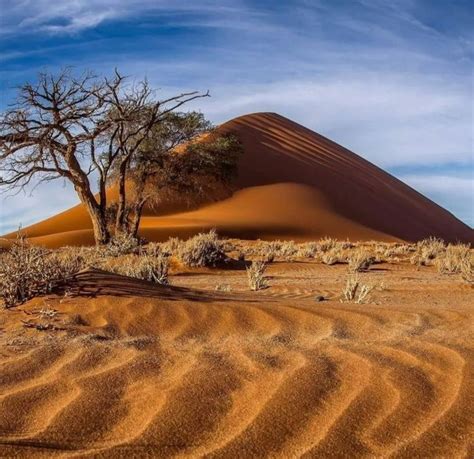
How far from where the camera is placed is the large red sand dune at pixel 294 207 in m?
40.8

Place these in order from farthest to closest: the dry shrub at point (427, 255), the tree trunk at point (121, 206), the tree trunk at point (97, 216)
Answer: the tree trunk at point (121, 206)
the tree trunk at point (97, 216)
the dry shrub at point (427, 255)

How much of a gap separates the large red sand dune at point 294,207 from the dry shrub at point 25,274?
2619cm

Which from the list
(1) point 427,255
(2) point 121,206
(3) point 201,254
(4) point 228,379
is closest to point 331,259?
(1) point 427,255

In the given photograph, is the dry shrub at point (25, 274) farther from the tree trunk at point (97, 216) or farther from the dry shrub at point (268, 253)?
the tree trunk at point (97, 216)

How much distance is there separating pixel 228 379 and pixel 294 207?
145 ft

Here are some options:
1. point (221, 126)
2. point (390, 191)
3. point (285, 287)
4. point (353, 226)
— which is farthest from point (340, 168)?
point (285, 287)

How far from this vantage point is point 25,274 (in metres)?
5.18

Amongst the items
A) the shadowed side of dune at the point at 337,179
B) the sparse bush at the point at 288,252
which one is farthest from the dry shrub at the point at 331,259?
the shadowed side of dune at the point at 337,179

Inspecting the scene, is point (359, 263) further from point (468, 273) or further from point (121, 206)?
point (121, 206)

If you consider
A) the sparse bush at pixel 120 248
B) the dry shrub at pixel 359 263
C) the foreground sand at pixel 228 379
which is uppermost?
the sparse bush at pixel 120 248

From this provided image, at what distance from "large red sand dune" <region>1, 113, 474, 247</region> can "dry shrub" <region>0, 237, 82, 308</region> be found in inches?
1031

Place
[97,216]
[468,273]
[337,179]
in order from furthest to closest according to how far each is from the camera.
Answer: [337,179] → [97,216] → [468,273]

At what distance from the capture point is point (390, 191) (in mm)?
62375

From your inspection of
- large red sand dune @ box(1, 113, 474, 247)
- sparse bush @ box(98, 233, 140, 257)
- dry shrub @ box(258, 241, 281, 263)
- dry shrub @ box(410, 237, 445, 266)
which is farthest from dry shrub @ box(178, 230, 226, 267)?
large red sand dune @ box(1, 113, 474, 247)
